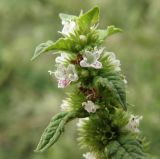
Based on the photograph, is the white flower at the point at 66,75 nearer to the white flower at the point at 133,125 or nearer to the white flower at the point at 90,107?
the white flower at the point at 90,107

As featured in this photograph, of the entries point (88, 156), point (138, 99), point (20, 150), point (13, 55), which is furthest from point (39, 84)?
point (88, 156)

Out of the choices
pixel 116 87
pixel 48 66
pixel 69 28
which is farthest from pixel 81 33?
pixel 48 66

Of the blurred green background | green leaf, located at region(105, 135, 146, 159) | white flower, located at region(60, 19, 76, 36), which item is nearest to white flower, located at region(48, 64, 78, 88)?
white flower, located at region(60, 19, 76, 36)

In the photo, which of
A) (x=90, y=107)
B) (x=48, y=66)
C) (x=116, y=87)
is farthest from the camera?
(x=48, y=66)

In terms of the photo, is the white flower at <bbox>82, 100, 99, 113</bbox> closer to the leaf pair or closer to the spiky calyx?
the spiky calyx

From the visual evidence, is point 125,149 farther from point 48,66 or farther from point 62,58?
point 48,66
